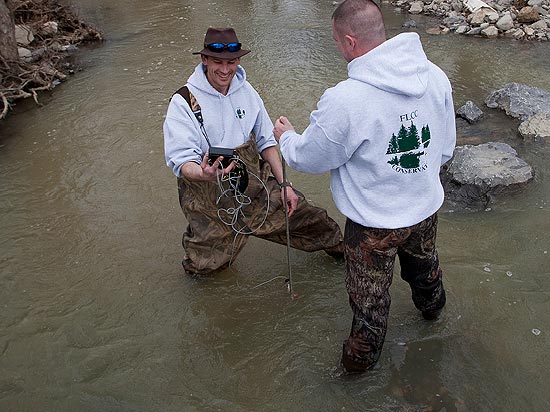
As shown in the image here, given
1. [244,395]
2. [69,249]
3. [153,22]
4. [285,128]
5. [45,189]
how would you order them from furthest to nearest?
[153,22]
[45,189]
[69,249]
[244,395]
[285,128]

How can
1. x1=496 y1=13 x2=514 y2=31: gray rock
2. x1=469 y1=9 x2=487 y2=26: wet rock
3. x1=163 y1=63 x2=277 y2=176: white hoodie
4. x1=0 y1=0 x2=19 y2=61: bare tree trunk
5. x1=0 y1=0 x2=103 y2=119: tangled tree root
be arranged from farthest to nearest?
1. x1=469 y1=9 x2=487 y2=26: wet rock
2. x1=496 y1=13 x2=514 y2=31: gray rock
3. x1=0 y1=0 x2=103 y2=119: tangled tree root
4. x1=0 y1=0 x2=19 y2=61: bare tree trunk
5. x1=163 y1=63 x2=277 y2=176: white hoodie

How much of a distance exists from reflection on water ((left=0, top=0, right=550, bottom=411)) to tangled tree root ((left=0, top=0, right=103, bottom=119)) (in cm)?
139

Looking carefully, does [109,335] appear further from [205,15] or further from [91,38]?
[205,15]

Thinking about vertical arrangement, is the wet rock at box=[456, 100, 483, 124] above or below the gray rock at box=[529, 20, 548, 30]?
above

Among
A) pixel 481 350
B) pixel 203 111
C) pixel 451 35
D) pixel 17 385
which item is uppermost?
pixel 203 111

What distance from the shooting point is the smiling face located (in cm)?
335

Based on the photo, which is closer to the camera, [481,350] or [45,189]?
[481,350]

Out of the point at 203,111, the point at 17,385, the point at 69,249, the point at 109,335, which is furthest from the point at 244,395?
the point at 69,249

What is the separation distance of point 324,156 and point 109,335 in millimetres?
2351

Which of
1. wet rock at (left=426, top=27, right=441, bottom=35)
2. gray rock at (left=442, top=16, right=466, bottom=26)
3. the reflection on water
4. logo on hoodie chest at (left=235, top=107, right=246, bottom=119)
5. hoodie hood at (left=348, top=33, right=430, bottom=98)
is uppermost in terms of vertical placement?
hoodie hood at (left=348, top=33, right=430, bottom=98)

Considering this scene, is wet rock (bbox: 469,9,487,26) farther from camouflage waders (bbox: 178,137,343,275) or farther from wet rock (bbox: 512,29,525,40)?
camouflage waders (bbox: 178,137,343,275)

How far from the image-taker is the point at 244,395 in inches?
134

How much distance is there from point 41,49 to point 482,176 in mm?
8309

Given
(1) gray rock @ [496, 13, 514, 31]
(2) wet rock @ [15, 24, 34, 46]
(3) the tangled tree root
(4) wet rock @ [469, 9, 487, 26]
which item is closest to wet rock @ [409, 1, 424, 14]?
(4) wet rock @ [469, 9, 487, 26]
